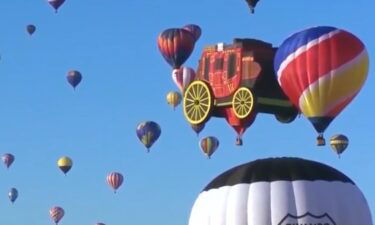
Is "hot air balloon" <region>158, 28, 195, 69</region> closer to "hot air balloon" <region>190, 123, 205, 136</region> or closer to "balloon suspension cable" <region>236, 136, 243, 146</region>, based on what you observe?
"hot air balloon" <region>190, 123, 205, 136</region>

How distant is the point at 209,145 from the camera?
49.6m

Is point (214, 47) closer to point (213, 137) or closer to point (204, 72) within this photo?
point (204, 72)

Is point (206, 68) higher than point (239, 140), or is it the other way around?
point (206, 68)

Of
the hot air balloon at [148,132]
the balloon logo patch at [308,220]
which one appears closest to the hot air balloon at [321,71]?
the balloon logo patch at [308,220]

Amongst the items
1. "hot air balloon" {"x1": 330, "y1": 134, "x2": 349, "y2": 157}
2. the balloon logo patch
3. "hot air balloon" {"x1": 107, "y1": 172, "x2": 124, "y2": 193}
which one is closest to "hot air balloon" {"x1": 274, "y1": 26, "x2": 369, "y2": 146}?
"hot air balloon" {"x1": 330, "y1": 134, "x2": 349, "y2": 157}

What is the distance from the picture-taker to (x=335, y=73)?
3569cm

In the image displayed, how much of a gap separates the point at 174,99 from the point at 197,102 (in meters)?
13.7

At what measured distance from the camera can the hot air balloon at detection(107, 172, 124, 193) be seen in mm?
54844

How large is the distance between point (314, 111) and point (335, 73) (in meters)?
1.37

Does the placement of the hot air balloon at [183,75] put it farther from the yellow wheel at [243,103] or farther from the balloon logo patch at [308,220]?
the balloon logo patch at [308,220]

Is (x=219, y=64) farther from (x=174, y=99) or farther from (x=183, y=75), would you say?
(x=174, y=99)

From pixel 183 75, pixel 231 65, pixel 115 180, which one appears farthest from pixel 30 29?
pixel 231 65

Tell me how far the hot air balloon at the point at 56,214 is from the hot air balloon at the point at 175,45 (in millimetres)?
20451

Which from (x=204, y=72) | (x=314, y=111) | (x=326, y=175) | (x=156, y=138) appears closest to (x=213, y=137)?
(x=156, y=138)
